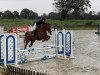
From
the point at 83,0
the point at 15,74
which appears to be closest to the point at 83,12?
the point at 83,0

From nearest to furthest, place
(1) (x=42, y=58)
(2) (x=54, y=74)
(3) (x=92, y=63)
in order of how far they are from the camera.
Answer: (2) (x=54, y=74) → (3) (x=92, y=63) → (1) (x=42, y=58)

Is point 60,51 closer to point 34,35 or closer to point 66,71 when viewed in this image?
point 34,35

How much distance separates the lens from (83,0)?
104 metres

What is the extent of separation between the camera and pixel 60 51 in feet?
58.0

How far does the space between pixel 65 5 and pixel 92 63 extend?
8736 cm

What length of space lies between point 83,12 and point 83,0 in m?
3.78

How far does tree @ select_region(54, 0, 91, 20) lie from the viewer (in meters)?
102

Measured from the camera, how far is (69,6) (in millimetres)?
101812

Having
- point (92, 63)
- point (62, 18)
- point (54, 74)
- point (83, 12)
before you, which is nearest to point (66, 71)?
point (54, 74)

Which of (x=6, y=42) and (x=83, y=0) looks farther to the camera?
(x=83, y=0)

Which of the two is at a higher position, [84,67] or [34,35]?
[34,35]

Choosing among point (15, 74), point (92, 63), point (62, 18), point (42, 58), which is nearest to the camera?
point (15, 74)

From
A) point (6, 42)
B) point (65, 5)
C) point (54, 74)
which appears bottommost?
point (54, 74)

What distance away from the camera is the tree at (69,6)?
102 meters
